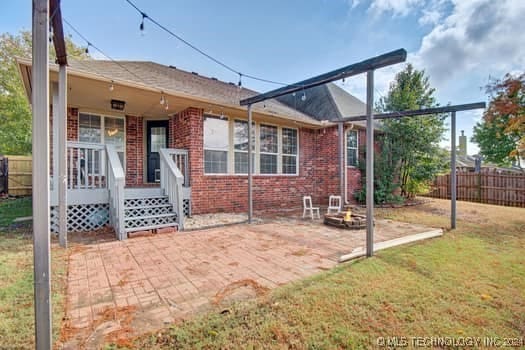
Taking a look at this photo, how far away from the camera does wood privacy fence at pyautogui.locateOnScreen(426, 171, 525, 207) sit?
1181cm

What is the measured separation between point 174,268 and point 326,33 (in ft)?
27.4

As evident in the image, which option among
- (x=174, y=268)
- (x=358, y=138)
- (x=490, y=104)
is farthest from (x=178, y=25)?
(x=490, y=104)

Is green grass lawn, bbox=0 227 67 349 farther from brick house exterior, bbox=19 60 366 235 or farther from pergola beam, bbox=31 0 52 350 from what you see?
brick house exterior, bbox=19 60 366 235

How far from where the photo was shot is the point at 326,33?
8.21 meters

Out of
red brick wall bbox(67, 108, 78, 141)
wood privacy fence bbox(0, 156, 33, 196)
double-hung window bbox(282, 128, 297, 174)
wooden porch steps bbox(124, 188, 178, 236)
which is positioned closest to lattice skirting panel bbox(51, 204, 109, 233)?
wooden porch steps bbox(124, 188, 178, 236)

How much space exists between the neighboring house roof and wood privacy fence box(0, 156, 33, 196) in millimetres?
12476

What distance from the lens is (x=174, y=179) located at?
18.6 ft

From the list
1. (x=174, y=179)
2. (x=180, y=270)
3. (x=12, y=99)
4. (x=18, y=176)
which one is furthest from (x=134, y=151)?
(x=12, y=99)

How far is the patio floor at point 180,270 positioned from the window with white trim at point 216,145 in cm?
248

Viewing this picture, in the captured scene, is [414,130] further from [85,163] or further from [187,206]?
[85,163]

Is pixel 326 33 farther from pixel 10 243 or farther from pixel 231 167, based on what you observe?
pixel 10 243

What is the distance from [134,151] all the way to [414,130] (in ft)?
34.9

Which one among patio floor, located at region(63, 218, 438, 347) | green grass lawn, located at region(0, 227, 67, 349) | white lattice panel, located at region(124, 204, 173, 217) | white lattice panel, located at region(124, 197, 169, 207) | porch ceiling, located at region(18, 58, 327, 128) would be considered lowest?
patio floor, located at region(63, 218, 438, 347)

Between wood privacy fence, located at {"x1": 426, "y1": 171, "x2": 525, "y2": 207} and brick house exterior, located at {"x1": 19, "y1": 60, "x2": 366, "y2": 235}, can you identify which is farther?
wood privacy fence, located at {"x1": 426, "y1": 171, "x2": 525, "y2": 207}
